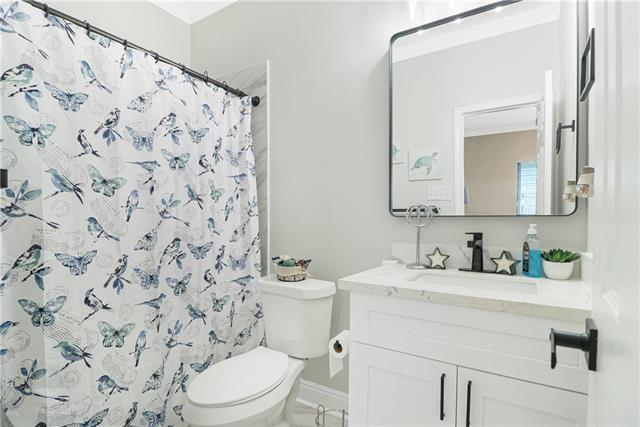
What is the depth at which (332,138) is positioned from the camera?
1923mm

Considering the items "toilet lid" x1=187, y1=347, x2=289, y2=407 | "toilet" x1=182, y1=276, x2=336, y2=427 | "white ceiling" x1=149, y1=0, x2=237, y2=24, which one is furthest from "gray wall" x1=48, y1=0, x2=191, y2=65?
"toilet lid" x1=187, y1=347, x2=289, y2=407

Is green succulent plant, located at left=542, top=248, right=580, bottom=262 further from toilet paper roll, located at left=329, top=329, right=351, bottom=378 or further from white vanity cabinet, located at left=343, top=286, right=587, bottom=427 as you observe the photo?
toilet paper roll, located at left=329, top=329, right=351, bottom=378

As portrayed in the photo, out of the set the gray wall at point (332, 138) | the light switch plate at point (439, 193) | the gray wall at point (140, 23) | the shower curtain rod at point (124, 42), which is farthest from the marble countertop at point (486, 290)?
the gray wall at point (140, 23)

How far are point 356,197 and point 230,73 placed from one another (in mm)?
1315

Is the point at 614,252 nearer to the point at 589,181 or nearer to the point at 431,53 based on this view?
the point at 589,181

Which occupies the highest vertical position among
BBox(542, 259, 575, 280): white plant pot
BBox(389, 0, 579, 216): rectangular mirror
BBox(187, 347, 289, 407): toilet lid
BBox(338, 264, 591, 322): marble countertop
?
BBox(389, 0, 579, 216): rectangular mirror

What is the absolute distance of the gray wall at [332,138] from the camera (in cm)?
176

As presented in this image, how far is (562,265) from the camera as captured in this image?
1.29m

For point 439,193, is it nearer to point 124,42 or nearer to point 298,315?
point 298,315

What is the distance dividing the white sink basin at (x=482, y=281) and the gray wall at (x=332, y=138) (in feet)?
0.60

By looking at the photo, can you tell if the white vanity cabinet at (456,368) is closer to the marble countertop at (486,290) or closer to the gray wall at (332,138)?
the marble countertop at (486,290)

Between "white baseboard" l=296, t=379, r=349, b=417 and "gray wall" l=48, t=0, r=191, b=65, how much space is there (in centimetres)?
242

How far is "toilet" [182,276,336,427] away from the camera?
1294mm

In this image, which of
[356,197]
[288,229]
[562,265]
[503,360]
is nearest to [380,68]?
[356,197]
